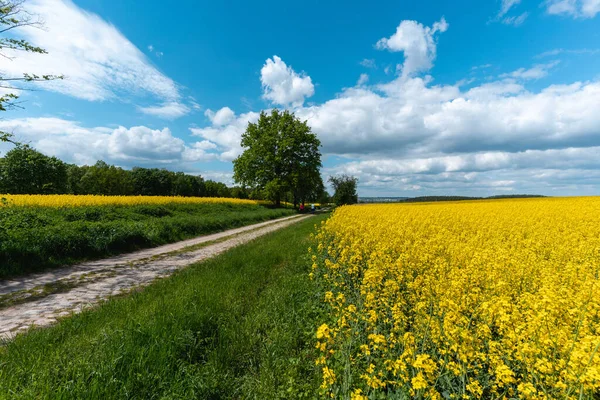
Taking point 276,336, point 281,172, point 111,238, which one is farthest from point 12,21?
point 281,172

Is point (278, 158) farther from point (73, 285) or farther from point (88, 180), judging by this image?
point (88, 180)

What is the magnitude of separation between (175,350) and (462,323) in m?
3.68

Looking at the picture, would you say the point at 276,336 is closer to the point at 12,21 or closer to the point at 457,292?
the point at 457,292

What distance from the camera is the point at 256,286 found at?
254 inches

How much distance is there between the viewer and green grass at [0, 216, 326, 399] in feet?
9.59

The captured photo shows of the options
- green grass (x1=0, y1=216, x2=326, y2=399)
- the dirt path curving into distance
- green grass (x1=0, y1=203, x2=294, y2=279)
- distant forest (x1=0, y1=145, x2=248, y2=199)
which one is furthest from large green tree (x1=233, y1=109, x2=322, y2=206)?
green grass (x1=0, y1=216, x2=326, y2=399)

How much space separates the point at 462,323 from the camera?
3.33 metres

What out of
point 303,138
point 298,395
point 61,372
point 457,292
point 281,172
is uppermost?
point 303,138

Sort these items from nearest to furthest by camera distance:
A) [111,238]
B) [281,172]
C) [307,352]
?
[307,352], [111,238], [281,172]

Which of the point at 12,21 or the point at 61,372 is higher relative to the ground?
the point at 12,21

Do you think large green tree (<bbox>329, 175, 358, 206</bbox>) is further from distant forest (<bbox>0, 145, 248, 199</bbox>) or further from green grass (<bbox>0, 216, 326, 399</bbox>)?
green grass (<bbox>0, 216, 326, 399</bbox>)

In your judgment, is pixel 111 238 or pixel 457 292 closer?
pixel 457 292

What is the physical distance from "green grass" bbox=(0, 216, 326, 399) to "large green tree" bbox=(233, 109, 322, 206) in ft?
111

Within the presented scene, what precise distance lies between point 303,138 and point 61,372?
4153cm
